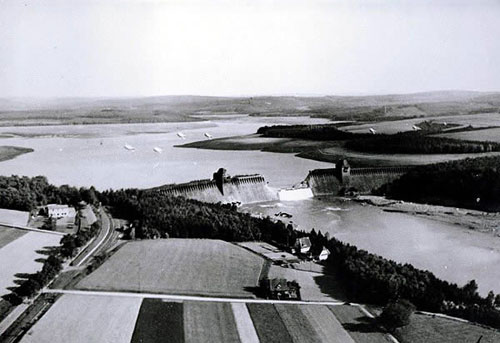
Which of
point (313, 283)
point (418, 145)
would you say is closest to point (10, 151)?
point (418, 145)

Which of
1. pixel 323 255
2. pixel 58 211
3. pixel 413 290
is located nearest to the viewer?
pixel 413 290

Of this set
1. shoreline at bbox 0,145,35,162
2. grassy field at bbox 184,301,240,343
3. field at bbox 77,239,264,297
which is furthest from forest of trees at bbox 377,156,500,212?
shoreline at bbox 0,145,35,162

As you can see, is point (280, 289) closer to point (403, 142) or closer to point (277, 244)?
point (277, 244)

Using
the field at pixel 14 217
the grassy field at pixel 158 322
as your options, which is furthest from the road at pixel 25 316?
the field at pixel 14 217

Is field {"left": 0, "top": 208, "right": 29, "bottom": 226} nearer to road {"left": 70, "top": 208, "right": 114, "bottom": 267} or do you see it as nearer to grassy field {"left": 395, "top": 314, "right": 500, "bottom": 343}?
road {"left": 70, "top": 208, "right": 114, "bottom": 267}

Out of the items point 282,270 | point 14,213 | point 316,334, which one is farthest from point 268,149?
point 316,334

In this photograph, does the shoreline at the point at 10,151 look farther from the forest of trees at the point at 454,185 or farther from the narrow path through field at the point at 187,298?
the narrow path through field at the point at 187,298
